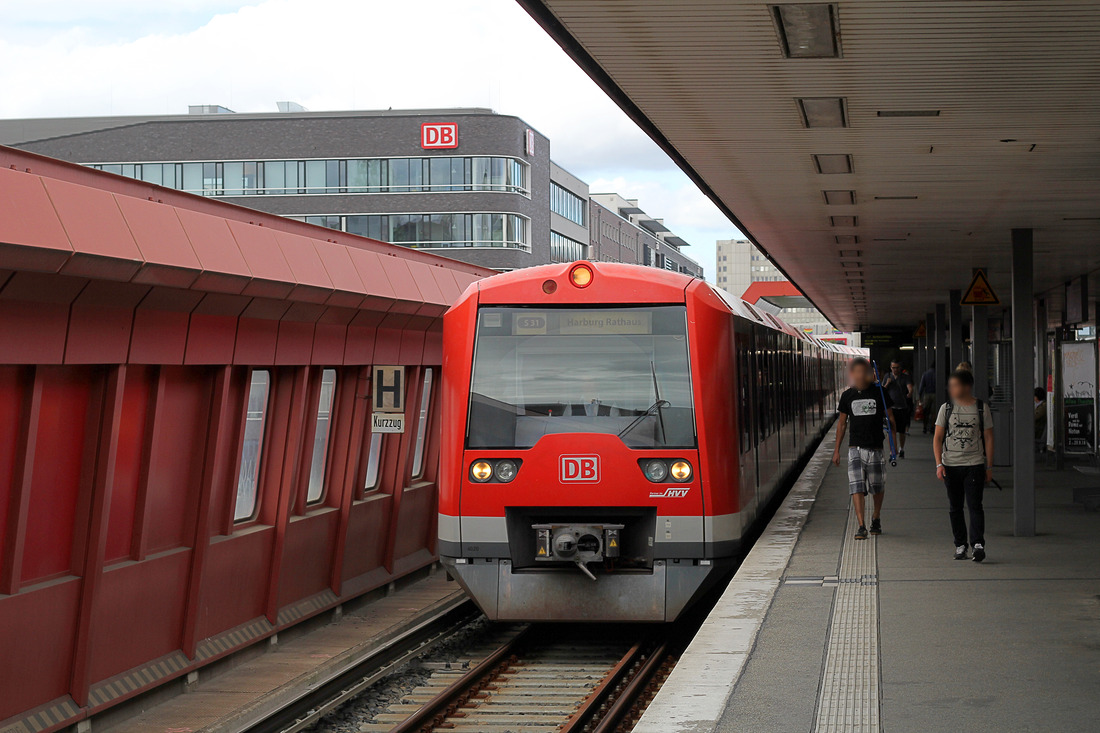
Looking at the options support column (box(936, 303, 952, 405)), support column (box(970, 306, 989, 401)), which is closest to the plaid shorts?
support column (box(970, 306, 989, 401))

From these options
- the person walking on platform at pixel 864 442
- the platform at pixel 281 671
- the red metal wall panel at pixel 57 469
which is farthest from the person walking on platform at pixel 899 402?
the red metal wall panel at pixel 57 469

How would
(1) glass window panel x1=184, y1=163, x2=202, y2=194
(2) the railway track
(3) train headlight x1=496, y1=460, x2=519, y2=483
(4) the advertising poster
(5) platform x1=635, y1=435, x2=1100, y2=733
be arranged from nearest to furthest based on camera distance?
1. (5) platform x1=635, y1=435, x2=1100, y2=733
2. (2) the railway track
3. (3) train headlight x1=496, y1=460, x2=519, y2=483
4. (4) the advertising poster
5. (1) glass window panel x1=184, y1=163, x2=202, y2=194

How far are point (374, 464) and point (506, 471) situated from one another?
14.8 ft

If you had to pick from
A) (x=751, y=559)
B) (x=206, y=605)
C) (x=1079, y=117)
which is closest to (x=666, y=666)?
(x=751, y=559)

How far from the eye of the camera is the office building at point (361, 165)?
62594 millimetres

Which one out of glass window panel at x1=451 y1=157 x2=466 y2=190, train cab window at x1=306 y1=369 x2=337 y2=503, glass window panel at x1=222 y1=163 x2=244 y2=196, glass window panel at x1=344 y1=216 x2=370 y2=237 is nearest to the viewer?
train cab window at x1=306 y1=369 x2=337 y2=503

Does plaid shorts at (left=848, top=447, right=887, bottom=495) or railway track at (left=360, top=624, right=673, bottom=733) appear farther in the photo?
plaid shorts at (left=848, top=447, right=887, bottom=495)

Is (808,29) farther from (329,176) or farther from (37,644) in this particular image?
(329,176)

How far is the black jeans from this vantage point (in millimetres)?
10391

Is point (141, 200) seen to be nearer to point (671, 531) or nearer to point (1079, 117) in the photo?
point (671, 531)

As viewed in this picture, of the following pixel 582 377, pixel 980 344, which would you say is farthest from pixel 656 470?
pixel 980 344

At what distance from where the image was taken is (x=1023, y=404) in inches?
493

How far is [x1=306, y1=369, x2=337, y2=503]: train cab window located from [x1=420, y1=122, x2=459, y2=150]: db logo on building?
51.4 m

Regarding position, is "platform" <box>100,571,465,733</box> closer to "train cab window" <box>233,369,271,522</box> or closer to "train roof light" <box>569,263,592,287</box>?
"train cab window" <box>233,369,271,522</box>
